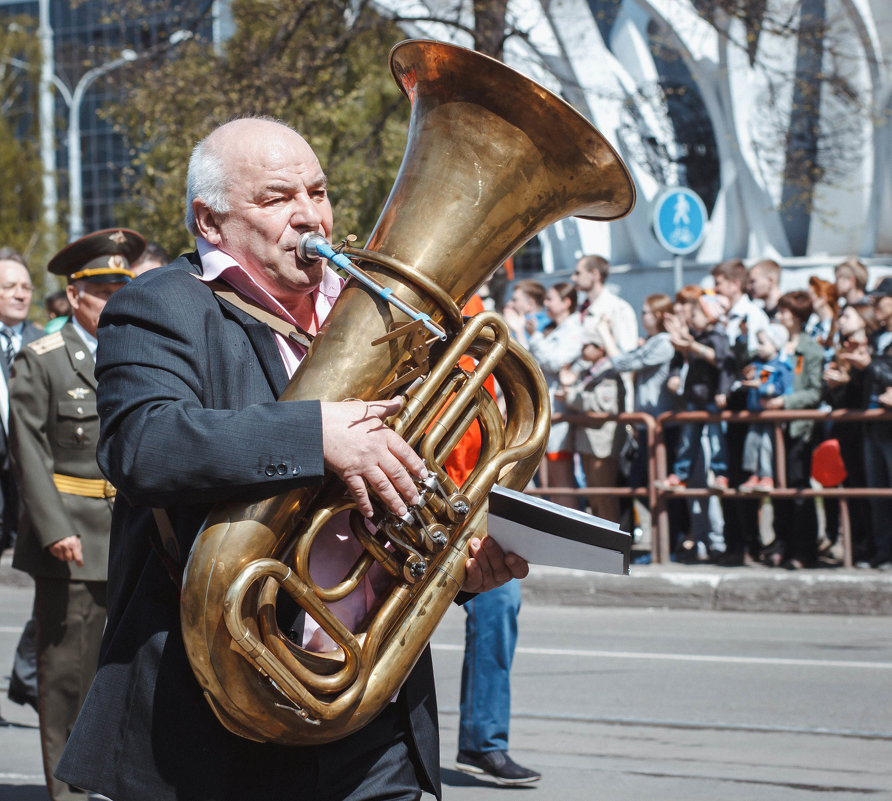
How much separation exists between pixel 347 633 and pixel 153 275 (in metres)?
0.75

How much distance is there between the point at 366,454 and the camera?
2256 millimetres

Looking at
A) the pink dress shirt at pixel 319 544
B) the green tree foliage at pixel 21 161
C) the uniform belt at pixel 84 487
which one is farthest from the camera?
the green tree foliage at pixel 21 161

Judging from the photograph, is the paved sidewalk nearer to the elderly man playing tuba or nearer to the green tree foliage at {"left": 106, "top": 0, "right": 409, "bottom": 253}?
the green tree foliage at {"left": 106, "top": 0, "right": 409, "bottom": 253}

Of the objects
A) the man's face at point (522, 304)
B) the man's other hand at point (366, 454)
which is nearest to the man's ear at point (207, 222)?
the man's other hand at point (366, 454)

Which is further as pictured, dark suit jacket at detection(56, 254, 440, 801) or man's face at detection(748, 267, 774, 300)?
man's face at detection(748, 267, 774, 300)

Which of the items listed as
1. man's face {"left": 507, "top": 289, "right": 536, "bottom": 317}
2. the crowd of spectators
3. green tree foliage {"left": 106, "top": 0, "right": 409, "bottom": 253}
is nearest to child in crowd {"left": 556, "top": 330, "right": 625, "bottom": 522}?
the crowd of spectators

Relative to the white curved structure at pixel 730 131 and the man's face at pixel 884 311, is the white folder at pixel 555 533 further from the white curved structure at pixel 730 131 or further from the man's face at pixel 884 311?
the white curved structure at pixel 730 131

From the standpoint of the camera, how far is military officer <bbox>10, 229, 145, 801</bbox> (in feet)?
15.0

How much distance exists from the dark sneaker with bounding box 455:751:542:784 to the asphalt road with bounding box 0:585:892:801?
0.16ft

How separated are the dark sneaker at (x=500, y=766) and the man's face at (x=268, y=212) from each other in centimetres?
276

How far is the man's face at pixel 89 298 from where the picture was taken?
4.93 m

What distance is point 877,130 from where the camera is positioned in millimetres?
22297

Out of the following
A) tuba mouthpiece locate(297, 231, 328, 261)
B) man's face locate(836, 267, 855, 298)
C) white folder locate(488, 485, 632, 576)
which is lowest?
white folder locate(488, 485, 632, 576)

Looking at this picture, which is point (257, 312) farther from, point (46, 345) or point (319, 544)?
point (46, 345)
